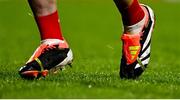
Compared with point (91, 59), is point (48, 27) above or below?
above

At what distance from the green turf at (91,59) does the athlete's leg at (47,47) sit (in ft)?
0.36

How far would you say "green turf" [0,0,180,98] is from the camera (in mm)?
4693

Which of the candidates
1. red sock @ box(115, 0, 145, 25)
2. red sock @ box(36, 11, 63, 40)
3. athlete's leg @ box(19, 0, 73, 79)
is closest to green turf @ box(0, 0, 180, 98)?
athlete's leg @ box(19, 0, 73, 79)

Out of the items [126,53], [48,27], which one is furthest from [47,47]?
[126,53]

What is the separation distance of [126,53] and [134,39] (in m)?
0.14

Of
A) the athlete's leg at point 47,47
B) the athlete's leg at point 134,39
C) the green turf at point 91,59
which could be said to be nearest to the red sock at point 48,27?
the athlete's leg at point 47,47

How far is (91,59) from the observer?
9.46m

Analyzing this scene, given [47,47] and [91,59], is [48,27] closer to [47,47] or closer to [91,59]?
[47,47]

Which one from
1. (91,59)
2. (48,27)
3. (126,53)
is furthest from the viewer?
(91,59)

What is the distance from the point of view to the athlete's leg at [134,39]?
5.61 meters

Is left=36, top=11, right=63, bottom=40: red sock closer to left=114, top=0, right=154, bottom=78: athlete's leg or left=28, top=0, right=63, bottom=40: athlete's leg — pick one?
left=28, top=0, right=63, bottom=40: athlete's leg

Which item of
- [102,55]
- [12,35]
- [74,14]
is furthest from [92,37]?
[74,14]

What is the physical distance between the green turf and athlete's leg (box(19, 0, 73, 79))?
0.11 metres

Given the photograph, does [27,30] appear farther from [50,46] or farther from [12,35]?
[50,46]
